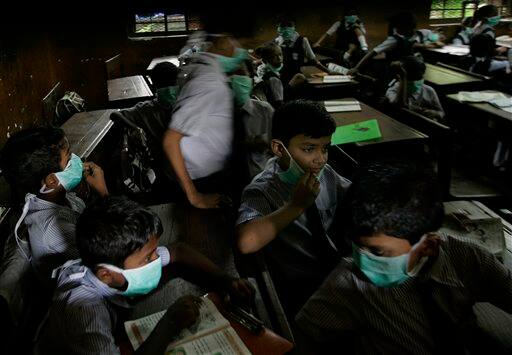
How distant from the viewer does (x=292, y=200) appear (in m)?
1.62

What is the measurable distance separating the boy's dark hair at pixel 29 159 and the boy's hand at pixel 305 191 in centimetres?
112

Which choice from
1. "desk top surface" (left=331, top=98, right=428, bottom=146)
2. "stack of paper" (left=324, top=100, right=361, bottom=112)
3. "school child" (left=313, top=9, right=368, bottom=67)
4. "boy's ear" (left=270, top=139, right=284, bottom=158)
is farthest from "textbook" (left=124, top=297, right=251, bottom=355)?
"school child" (left=313, top=9, right=368, bottom=67)

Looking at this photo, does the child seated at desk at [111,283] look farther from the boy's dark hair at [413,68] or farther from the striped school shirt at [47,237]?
the boy's dark hair at [413,68]

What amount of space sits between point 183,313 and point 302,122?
998 millimetres

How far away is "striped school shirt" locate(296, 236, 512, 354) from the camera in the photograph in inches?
51.8

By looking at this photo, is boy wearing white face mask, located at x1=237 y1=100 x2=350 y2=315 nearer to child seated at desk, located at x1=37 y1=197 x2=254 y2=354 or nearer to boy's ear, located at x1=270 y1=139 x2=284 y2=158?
boy's ear, located at x1=270 y1=139 x2=284 y2=158

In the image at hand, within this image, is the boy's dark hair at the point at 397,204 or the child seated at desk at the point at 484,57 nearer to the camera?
the boy's dark hair at the point at 397,204

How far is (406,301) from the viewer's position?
1.34m

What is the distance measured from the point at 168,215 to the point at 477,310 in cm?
144

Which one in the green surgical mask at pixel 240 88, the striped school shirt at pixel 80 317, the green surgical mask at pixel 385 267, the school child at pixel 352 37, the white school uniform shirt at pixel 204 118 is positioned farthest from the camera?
the school child at pixel 352 37

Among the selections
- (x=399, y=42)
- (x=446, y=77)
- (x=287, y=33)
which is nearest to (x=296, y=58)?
(x=287, y=33)

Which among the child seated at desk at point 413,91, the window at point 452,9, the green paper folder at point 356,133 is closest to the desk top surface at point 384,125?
the green paper folder at point 356,133

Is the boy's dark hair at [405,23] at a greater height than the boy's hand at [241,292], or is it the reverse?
the boy's dark hair at [405,23]

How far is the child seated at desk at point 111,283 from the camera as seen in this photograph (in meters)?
1.21
